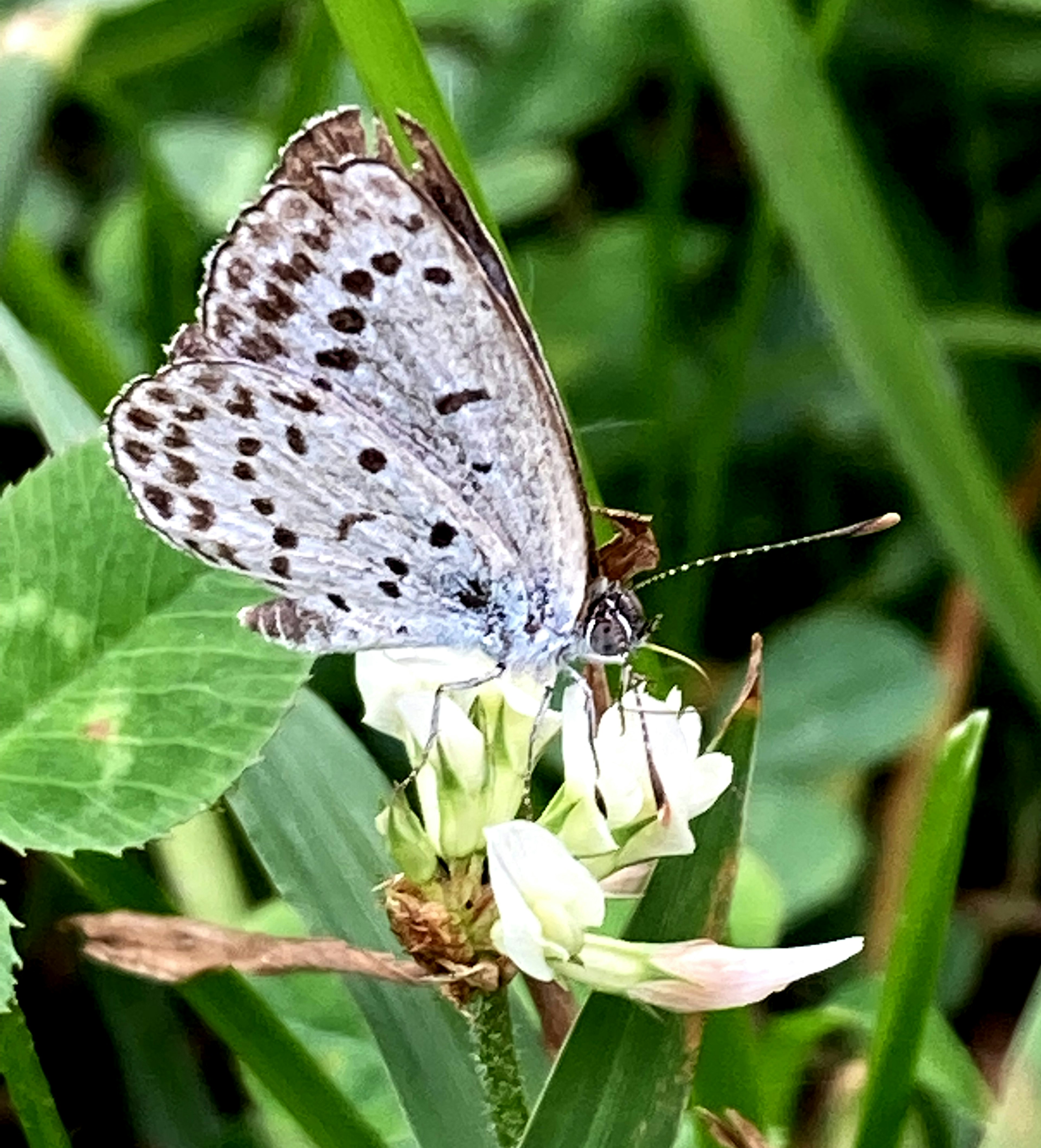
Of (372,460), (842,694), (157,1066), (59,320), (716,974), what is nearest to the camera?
(716,974)

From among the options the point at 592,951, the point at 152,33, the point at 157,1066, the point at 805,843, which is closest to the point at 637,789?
the point at 592,951

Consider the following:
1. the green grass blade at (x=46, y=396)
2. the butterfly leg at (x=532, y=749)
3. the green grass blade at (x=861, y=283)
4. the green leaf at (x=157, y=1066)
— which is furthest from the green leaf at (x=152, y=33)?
the butterfly leg at (x=532, y=749)

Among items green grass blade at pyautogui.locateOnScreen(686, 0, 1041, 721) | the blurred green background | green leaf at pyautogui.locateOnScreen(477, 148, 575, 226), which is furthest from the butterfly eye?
green leaf at pyautogui.locateOnScreen(477, 148, 575, 226)

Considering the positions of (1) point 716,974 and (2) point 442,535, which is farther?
(2) point 442,535

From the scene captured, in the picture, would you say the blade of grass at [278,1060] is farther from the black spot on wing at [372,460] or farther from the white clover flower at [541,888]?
the black spot on wing at [372,460]

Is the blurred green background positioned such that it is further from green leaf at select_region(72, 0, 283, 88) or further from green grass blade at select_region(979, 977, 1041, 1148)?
green grass blade at select_region(979, 977, 1041, 1148)

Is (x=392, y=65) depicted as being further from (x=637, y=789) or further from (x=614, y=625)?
(x=637, y=789)
